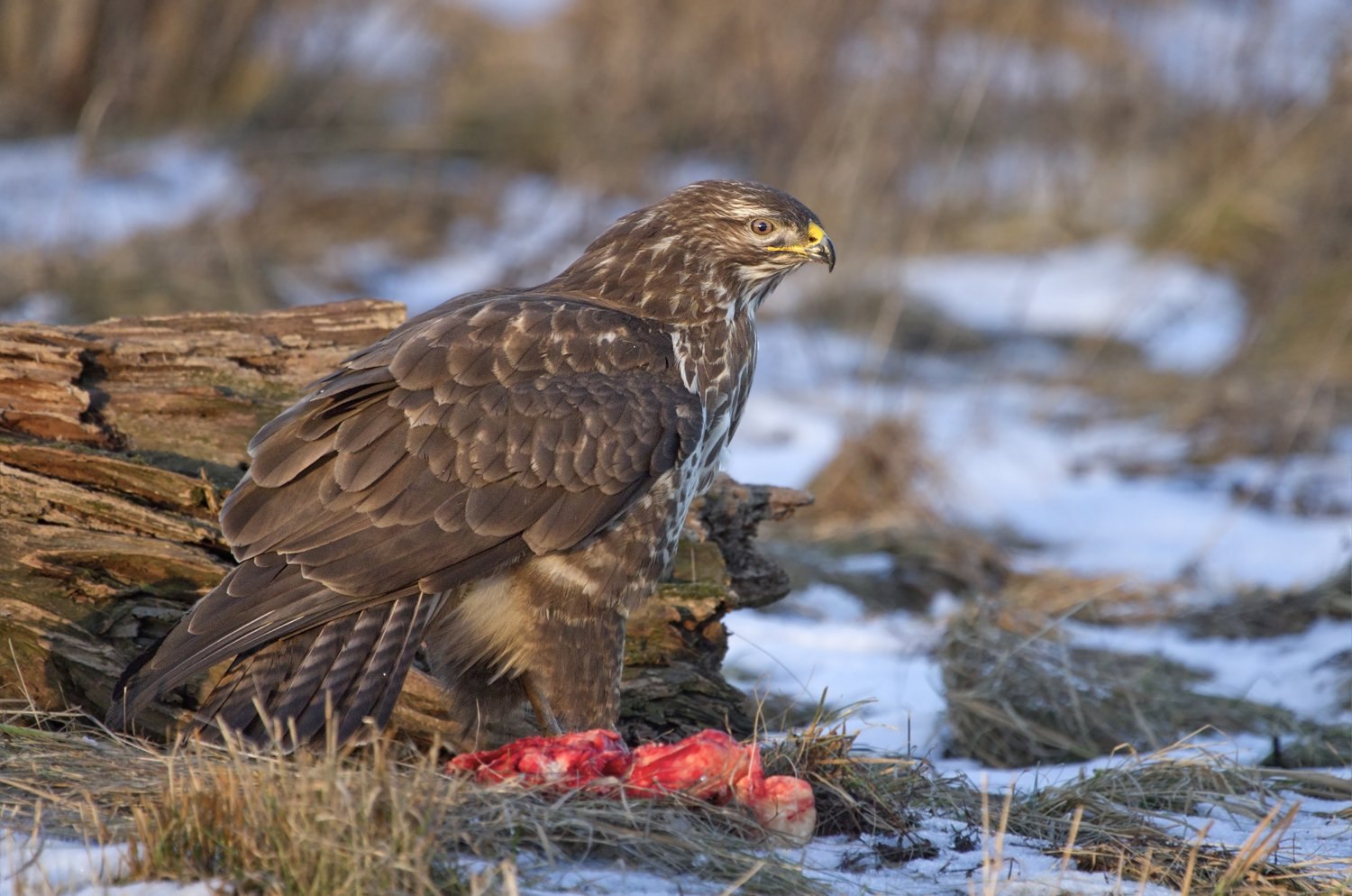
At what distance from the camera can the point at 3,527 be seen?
4.05 meters

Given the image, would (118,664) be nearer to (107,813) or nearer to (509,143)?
(107,813)

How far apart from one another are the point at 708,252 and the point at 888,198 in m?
6.52

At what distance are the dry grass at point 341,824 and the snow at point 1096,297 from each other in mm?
8224

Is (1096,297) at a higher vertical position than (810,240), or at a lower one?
lower

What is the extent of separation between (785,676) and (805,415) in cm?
Result: 405

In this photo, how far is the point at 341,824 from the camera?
2.60 meters

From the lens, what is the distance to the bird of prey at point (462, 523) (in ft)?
11.7

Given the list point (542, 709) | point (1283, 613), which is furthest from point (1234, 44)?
point (542, 709)

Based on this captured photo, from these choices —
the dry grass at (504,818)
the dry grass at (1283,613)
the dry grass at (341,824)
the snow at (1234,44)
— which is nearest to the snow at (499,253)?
the snow at (1234,44)

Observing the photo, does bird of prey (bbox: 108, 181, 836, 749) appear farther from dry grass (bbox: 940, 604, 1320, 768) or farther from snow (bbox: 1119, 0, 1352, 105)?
snow (bbox: 1119, 0, 1352, 105)

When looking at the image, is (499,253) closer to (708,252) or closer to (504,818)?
(708,252)

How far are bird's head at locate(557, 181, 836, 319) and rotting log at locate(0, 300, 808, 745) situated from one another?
0.72 m

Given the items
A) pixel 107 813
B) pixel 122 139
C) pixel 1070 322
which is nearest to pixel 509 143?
pixel 122 139

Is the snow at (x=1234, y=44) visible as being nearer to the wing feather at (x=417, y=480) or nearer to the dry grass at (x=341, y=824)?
the wing feather at (x=417, y=480)
